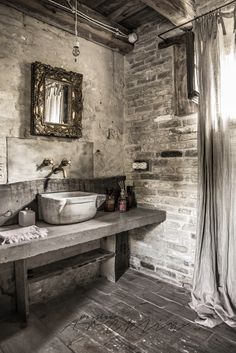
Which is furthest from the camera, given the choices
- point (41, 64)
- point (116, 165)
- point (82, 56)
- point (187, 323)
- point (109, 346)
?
point (116, 165)

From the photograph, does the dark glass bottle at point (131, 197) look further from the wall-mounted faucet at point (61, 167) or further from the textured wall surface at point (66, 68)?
the wall-mounted faucet at point (61, 167)

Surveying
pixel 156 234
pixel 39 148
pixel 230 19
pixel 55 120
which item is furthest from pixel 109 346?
pixel 230 19

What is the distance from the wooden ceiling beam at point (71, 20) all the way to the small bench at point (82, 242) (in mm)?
1906

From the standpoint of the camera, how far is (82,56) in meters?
2.80

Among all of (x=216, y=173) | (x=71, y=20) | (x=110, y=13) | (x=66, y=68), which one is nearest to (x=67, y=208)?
(x=216, y=173)

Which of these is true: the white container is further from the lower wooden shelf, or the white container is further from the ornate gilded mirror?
the ornate gilded mirror

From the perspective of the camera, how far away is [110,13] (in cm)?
278

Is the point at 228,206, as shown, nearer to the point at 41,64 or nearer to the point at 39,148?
the point at 39,148

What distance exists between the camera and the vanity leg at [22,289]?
2.09 metres

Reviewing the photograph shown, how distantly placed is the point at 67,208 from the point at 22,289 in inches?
29.8

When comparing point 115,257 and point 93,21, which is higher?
point 93,21

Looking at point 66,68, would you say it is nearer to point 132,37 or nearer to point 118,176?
point 132,37

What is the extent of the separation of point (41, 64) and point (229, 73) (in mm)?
1660

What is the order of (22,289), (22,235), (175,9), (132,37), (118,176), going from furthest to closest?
1. (118,176)
2. (132,37)
3. (175,9)
4. (22,289)
5. (22,235)
